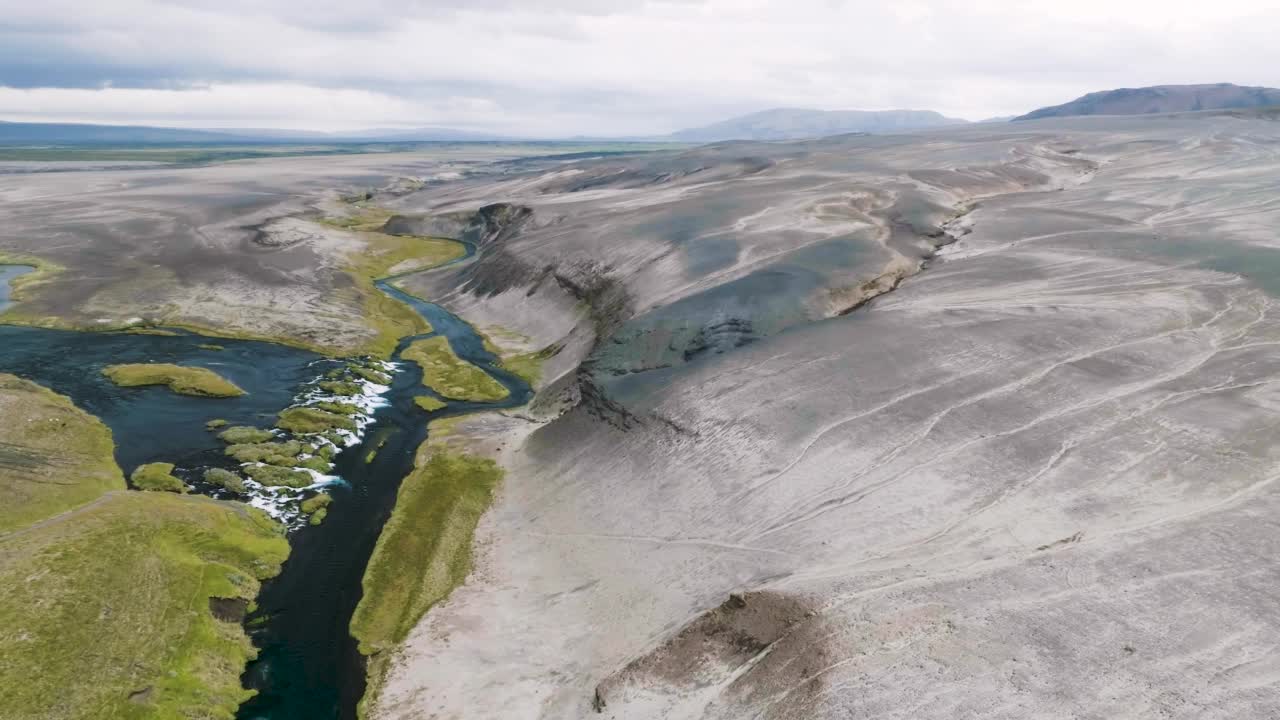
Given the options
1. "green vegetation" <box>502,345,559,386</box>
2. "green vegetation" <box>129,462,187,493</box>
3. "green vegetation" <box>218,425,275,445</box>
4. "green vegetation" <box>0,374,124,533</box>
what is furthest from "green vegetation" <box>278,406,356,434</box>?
"green vegetation" <box>502,345,559,386</box>

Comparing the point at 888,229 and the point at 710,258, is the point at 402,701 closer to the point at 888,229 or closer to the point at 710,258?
the point at 710,258

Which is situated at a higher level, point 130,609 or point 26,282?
point 26,282

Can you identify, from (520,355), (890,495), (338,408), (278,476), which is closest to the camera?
(890,495)

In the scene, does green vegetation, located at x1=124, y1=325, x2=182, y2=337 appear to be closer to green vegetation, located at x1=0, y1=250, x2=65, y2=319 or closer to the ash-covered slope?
green vegetation, located at x1=0, y1=250, x2=65, y2=319

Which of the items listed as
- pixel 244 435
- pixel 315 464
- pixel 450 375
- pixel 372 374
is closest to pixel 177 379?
pixel 244 435

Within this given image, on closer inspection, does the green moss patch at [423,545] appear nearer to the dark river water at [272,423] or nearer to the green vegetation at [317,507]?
the dark river water at [272,423]

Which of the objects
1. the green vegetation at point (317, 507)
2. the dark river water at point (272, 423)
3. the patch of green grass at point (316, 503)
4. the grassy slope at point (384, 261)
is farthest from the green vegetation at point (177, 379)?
the green vegetation at point (317, 507)

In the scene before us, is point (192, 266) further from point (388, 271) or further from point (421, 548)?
point (421, 548)
